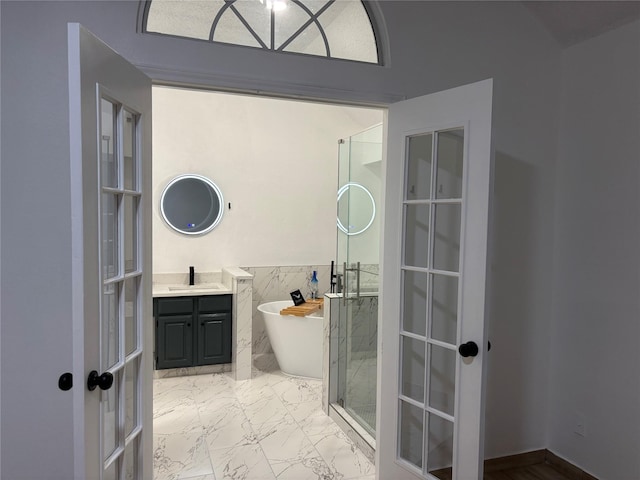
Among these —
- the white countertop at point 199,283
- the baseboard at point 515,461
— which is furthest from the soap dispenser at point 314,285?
the baseboard at point 515,461

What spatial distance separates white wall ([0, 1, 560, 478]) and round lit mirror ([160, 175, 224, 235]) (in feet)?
8.63

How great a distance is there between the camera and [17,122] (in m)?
1.90

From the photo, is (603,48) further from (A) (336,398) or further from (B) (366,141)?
(A) (336,398)

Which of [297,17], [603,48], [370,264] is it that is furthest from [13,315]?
[603,48]

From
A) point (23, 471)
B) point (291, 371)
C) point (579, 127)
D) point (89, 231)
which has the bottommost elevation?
point (291, 371)

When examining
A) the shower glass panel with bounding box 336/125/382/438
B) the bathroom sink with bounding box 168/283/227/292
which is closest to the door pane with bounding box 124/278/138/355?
the shower glass panel with bounding box 336/125/382/438

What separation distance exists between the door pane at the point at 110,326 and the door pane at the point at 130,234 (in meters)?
0.13

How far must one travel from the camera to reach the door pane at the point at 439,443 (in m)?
2.28

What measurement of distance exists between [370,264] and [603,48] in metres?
1.81

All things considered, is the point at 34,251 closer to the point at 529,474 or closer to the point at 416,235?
the point at 416,235

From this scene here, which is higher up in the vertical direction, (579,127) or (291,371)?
(579,127)

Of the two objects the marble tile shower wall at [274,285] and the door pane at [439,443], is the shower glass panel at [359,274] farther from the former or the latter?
the marble tile shower wall at [274,285]

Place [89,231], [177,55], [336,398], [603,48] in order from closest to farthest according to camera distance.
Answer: [89,231]
[177,55]
[603,48]
[336,398]

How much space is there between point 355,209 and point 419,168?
1145 millimetres
